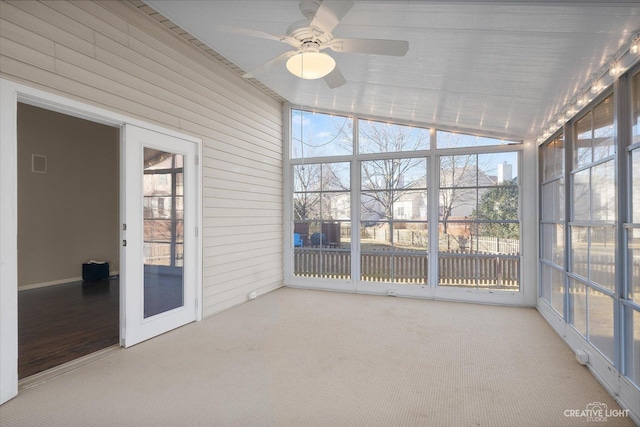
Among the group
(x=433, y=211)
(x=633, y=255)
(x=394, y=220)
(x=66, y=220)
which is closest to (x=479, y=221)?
(x=433, y=211)

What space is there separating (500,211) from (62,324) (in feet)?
18.9

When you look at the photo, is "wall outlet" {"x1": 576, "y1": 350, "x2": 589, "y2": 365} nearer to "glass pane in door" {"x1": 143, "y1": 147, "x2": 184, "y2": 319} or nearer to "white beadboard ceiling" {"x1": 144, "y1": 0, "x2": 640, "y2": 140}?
"white beadboard ceiling" {"x1": 144, "y1": 0, "x2": 640, "y2": 140}

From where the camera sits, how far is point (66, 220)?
6395 mm

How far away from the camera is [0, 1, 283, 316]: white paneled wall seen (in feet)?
8.52

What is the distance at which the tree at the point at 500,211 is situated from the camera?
4.89 metres

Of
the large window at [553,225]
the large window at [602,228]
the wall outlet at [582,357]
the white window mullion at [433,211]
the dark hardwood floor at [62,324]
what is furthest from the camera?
the white window mullion at [433,211]

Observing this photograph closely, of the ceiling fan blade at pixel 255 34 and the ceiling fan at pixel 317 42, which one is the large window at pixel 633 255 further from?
the ceiling fan blade at pixel 255 34

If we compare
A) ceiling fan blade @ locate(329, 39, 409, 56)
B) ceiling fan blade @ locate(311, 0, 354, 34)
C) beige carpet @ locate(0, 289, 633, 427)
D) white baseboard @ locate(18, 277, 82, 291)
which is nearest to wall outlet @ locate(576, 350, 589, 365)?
beige carpet @ locate(0, 289, 633, 427)

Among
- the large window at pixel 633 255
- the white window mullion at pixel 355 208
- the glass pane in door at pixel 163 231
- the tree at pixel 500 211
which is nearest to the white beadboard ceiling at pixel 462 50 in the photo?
the large window at pixel 633 255

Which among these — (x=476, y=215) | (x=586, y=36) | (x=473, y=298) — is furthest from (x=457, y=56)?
(x=473, y=298)

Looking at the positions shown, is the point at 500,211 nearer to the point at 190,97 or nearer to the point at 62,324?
the point at 190,97

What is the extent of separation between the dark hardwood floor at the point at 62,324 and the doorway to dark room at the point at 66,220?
0.05ft
